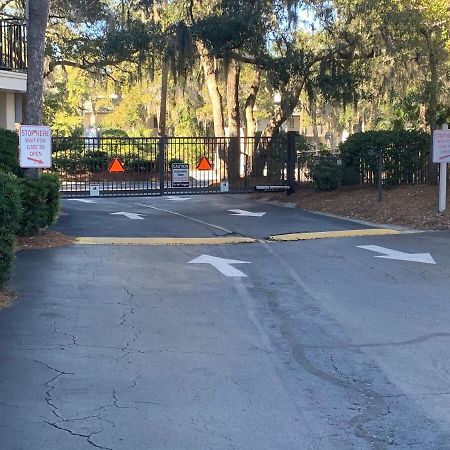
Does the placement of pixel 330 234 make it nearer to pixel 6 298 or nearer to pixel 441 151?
pixel 441 151

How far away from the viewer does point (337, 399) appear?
5.34 meters

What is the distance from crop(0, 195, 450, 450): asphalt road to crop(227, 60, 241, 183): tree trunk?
10802mm

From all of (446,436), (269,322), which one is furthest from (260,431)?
(269,322)

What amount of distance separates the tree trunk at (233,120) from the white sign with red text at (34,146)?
1001 centimetres

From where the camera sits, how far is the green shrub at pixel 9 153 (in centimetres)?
1384

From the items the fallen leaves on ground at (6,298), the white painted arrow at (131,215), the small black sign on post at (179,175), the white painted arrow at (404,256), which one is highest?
the small black sign on post at (179,175)

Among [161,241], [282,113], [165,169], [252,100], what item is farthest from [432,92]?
[252,100]

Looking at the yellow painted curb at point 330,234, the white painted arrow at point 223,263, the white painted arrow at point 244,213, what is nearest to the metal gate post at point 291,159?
Result: the white painted arrow at point 244,213

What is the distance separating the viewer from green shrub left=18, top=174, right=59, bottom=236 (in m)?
12.5

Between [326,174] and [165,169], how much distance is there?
542 centimetres

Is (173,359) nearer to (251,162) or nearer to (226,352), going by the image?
(226,352)

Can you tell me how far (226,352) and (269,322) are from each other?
127 centimetres

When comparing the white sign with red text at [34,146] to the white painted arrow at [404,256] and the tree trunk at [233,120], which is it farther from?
the tree trunk at [233,120]

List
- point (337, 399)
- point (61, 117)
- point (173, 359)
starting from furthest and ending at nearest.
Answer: point (61, 117)
point (173, 359)
point (337, 399)
